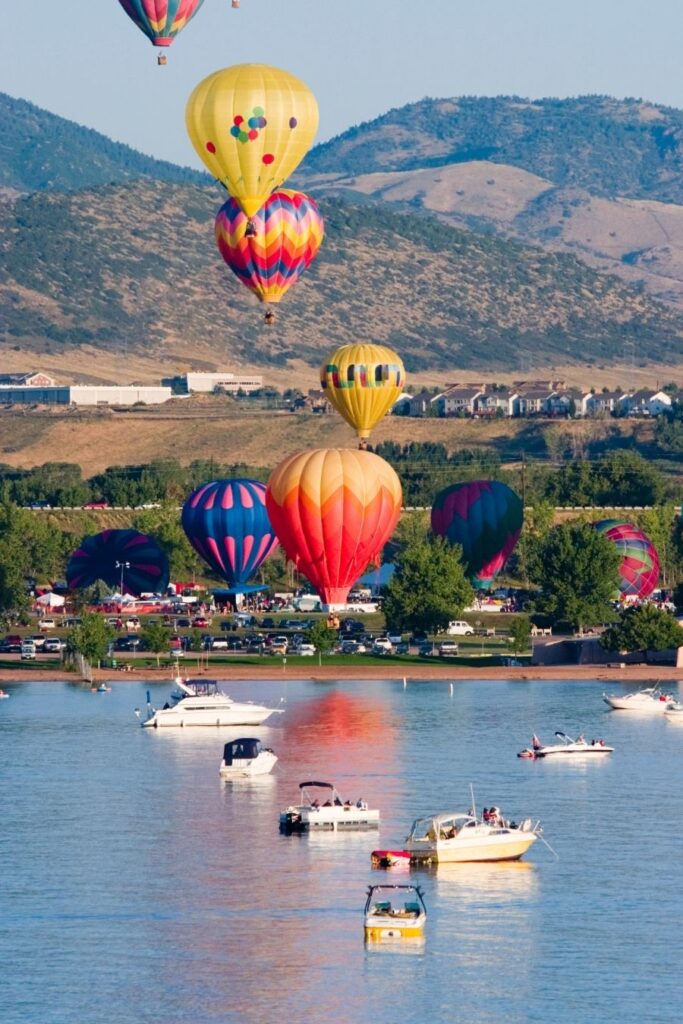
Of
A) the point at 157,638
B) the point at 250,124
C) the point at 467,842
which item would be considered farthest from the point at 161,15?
the point at 467,842

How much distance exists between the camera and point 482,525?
152m

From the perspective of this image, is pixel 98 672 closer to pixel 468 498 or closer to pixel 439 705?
pixel 439 705

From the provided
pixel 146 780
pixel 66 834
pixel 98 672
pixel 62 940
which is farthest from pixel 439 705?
pixel 62 940

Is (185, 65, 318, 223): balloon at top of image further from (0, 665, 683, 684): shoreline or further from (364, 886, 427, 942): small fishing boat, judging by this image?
(364, 886, 427, 942): small fishing boat

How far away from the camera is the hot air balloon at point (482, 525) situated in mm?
151625

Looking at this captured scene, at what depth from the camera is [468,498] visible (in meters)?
153

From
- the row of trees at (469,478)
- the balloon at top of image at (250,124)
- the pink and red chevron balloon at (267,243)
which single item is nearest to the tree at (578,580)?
the pink and red chevron balloon at (267,243)

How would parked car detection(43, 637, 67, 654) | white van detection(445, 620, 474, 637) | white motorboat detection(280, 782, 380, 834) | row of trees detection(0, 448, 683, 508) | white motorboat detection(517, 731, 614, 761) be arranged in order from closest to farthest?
white motorboat detection(280, 782, 380, 834)
white motorboat detection(517, 731, 614, 761)
parked car detection(43, 637, 67, 654)
white van detection(445, 620, 474, 637)
row of trees detection(0, 448, 683, 508)

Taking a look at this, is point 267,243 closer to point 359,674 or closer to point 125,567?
point 359,674

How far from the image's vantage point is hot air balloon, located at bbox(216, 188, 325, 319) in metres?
130

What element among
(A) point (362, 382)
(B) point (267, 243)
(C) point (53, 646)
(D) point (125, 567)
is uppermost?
(B) point (267, 243)

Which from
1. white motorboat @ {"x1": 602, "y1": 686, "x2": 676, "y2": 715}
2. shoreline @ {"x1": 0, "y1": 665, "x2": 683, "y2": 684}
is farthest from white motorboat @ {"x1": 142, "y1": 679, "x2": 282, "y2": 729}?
white motorboat @ {"x1": 602, "y1": 686, "x2": 676, "y2": 715}

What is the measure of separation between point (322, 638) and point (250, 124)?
27631mm

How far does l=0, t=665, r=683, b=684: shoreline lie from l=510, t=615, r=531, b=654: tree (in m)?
4.41
